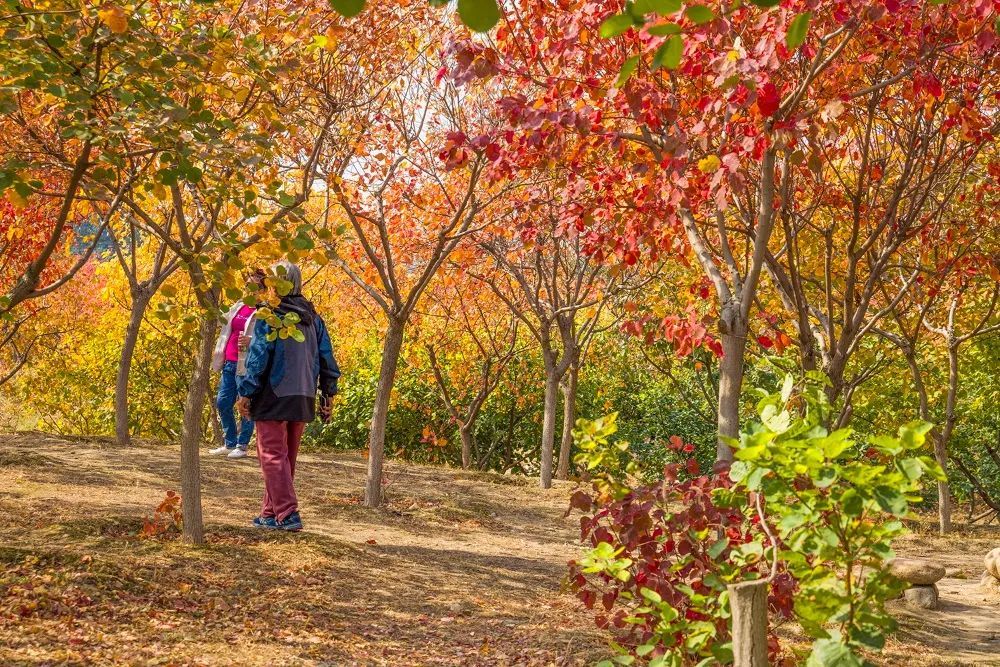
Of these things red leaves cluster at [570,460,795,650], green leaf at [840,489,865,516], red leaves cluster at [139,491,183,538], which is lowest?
red leaves cluster at [139,491,183,538]

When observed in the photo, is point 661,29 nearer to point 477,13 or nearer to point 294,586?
point 477,13

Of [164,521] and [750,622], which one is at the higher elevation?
[750,622]

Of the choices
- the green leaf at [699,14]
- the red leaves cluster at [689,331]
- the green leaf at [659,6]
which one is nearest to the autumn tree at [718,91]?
the red leaves cluster at [689,331]

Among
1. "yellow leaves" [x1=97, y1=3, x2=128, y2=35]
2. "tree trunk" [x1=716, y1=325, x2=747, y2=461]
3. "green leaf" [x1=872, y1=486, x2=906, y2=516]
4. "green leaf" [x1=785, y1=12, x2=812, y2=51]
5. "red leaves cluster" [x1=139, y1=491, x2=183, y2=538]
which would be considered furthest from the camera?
"red leaves cluster" [x1=139, y1=491, x2=183, y2=538]

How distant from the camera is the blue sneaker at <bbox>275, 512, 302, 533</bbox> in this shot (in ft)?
20.9

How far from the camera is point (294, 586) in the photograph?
17.4 ft

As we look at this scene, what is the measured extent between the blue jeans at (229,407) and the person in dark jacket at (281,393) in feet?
7.43

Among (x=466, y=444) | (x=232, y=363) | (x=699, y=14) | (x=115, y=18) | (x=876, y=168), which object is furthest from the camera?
(x=466, y=444)

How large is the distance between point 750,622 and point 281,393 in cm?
410

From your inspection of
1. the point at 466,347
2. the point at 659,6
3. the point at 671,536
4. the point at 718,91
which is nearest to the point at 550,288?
the point at 466,347

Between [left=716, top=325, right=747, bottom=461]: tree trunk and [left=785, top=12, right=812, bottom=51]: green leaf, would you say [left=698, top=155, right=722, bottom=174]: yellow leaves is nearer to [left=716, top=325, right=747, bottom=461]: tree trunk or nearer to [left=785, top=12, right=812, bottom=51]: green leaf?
[left=716, top=325, right=747, bottom=461]: tree trunk

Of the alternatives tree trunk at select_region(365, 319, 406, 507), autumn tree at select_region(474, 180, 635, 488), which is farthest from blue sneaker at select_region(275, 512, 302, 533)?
autumn tree at select_region(474, 180, 635, 488)

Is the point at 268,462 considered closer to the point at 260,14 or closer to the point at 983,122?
the point at 260,14

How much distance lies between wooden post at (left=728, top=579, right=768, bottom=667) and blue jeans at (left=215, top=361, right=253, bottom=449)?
21.2 feet
